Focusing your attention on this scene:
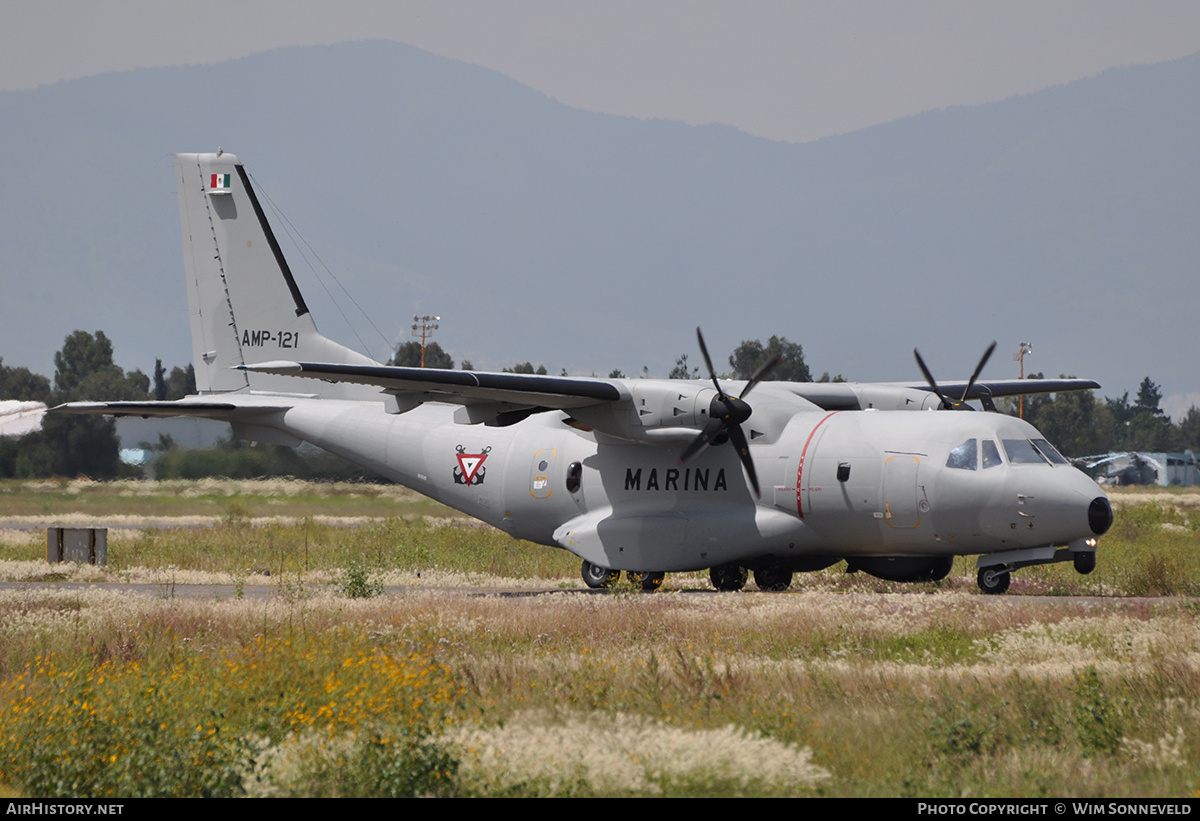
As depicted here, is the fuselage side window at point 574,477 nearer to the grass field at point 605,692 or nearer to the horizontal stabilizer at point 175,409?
the grass field at point 605,692

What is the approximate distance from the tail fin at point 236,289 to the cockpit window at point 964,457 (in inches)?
560

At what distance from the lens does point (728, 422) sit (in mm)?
21188

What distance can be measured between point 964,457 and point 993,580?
2272mm

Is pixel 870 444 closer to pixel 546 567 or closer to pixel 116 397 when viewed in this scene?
pixel 546 567

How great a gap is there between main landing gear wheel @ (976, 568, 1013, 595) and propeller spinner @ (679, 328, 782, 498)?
406 cm

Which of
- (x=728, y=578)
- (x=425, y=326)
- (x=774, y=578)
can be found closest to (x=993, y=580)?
(x=774, y=578)

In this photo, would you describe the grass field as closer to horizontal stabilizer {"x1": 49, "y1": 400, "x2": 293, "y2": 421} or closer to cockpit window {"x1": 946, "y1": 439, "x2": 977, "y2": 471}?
cockpit window {"x1": 946, "y1": 439, "x2": 977, "y2": 471}

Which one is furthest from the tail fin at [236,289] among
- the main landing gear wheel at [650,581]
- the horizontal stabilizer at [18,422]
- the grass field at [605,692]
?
the horizontal stabilizer at [18,422]

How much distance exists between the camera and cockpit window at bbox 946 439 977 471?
1995 centimetres

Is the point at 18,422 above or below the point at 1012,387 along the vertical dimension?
below

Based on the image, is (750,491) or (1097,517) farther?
(750,491)

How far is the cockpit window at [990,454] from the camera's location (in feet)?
65.1

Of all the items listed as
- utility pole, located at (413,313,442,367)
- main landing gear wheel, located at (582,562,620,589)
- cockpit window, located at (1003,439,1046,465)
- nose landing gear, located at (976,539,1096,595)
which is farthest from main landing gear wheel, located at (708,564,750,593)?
utility pole, located at (413,313,442,367)

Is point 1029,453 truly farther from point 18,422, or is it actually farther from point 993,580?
point 18,422
